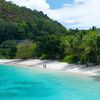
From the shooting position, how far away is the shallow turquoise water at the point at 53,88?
3606cm

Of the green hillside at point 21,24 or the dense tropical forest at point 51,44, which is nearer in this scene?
the dense tropical forest at point 51,44

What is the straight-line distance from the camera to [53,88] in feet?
138

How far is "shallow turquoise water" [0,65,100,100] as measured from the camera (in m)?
36.1

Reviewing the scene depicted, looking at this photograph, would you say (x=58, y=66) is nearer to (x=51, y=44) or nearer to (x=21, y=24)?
(x=51, y=44)

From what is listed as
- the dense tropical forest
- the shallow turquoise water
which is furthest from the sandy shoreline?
the shallow turquoise water

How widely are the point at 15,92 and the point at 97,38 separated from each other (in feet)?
77.2

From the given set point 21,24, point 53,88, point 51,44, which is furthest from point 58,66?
point 21,24

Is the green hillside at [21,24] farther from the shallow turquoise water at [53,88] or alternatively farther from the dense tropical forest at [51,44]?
the shallow turquoise water at [53,88]

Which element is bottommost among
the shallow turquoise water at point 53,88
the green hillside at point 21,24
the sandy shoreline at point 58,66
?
the shallow turquoise water at point 53,88

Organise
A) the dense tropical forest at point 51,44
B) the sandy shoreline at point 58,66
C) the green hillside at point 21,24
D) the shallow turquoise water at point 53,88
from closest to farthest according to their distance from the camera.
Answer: the shallow turquoise water at point 53,88 → the sandy shoreline at point 58,66 → the dense tropical forest at point 51,44 → the green hillside at point 21,24

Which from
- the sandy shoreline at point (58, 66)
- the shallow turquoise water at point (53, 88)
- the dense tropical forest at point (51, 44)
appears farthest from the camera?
the dense tropical forest at point (51, 44)

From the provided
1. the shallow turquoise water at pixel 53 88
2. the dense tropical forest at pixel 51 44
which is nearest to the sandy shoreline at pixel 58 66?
the dense tropical forest at pixel 51 44

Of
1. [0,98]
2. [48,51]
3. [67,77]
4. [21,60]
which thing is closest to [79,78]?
[67,77]

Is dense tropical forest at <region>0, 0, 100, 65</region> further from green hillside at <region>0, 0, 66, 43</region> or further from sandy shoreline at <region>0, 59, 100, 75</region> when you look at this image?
sandy shoreline at <region>0, 59, 100, 75</region>
